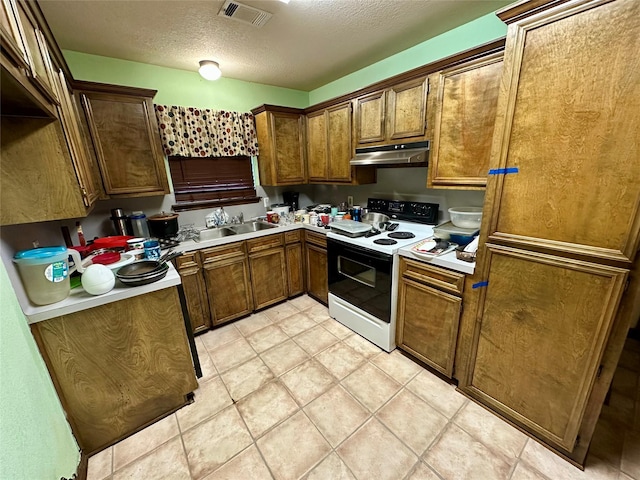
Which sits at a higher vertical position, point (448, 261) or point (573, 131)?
point (573, 131)

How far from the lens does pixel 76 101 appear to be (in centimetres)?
187

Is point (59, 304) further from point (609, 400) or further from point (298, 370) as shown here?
point (609, 400)

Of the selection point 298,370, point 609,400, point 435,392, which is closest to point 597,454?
point 609,400

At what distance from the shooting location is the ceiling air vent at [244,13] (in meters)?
1.55

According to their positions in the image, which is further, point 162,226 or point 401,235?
point 162,226

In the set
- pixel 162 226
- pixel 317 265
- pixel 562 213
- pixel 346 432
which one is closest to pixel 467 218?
pixel 562 213

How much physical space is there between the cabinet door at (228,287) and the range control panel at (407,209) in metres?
1.51

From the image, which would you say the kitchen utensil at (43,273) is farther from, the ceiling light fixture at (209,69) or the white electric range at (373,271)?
the ceiling light fixture at (209,69)

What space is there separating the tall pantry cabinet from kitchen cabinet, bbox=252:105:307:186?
85.0 inches

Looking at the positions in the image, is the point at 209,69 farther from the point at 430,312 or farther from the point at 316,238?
the point at 430,312

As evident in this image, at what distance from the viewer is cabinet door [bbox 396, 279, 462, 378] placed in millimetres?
1673

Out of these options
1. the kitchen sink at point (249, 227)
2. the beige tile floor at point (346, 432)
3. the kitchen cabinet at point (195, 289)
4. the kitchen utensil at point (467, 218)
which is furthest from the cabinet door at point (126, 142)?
the kitchen utensil at point (467, 218)

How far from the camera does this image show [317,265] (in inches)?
109

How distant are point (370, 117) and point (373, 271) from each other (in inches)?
54.7
